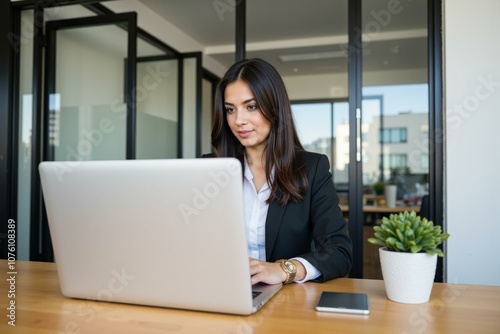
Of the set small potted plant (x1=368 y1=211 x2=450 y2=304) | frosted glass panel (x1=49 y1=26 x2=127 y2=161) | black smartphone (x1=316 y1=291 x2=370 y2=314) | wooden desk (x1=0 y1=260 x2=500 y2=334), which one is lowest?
wooden desk (x1=0 y1=260 x2=500 y2=334)

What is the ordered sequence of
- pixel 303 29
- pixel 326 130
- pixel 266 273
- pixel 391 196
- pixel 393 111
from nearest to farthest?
pixel 266 273 → pixel 303 29 → pixel 391 196 → pixel 393 111 → pixel 326 130

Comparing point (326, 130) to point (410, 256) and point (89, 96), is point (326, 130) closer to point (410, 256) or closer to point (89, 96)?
point (89, 96)

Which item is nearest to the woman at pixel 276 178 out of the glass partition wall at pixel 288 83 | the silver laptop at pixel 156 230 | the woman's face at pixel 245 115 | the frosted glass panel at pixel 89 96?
the woman's face at pixel 245 115

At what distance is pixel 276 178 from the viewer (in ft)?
5.33

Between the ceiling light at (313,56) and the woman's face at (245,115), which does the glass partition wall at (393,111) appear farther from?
the woman's face at (245,115)

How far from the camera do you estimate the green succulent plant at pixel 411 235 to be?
972 mm

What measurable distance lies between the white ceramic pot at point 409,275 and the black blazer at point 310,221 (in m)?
0.40

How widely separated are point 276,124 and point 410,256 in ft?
2.74

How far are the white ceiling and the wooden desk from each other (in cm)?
306

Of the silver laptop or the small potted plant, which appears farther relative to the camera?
the small potted plant

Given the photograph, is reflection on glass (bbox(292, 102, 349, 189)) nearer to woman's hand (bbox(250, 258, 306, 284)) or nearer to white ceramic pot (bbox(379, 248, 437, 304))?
woman's hand (bbox(250, 258, 306, 284))

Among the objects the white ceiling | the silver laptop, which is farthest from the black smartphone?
the white ceiling

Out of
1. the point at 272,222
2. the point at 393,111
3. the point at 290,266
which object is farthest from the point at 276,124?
the point at 393,111

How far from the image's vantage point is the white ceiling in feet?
15.3
